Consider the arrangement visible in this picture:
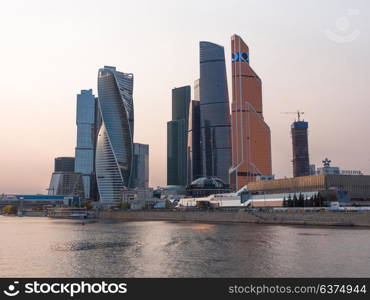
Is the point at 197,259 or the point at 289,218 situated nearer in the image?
the point at 197,259

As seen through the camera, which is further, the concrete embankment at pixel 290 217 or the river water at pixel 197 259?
the concrete embankment at pixel 290 217

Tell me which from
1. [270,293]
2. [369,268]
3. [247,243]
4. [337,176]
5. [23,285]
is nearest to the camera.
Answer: [270,293]

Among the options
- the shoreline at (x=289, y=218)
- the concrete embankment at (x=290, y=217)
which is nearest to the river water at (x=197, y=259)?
the shoreline at (x=289, y=218)

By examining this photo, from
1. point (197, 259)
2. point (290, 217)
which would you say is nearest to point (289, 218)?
point (290, 217)

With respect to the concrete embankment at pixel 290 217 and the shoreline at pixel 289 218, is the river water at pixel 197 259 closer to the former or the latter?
the shoreline at pixel 289 218

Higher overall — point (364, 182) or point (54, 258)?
point (364, 182)

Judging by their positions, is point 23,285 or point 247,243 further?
point 247,243

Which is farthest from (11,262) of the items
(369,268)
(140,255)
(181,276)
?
(369,268)

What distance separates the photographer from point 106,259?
60.2 m

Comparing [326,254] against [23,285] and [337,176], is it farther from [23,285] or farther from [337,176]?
[337,176]

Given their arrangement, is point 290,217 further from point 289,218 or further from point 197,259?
point 197,259

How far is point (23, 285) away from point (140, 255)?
2771 centimetres

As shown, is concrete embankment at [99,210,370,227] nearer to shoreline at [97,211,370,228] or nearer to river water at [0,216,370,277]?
shoreline at [97,211,370,228]

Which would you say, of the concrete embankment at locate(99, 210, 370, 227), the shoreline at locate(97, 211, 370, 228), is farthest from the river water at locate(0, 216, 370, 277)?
the concrete embankment at locate(99, 210, 370, 227)
